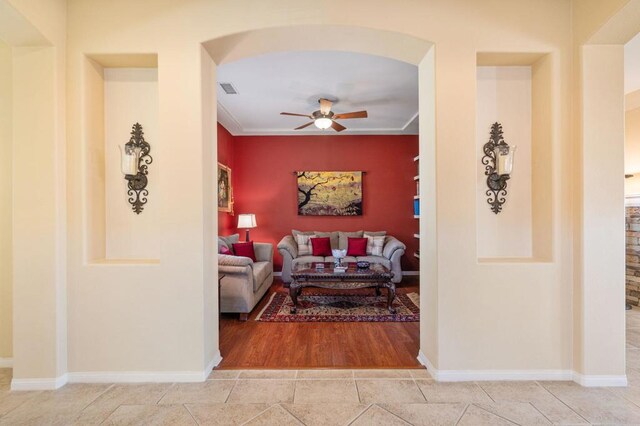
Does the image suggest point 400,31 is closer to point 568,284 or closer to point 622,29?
point 622,29

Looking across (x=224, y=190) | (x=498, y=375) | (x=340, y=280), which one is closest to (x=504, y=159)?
(x=498, y=375)

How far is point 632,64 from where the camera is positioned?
12.0ft

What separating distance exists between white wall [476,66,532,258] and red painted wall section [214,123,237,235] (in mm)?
4302

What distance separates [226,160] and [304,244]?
7.09 feet

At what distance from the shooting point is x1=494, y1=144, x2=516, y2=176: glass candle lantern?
2562 millimetres

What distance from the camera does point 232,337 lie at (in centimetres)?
334

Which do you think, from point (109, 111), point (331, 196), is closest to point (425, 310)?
point (109, 111)

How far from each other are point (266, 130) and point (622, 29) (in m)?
5.33

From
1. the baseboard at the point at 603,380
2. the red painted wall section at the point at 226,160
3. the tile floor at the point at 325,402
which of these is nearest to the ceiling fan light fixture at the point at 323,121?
the red painted wall section at the point at 226,160

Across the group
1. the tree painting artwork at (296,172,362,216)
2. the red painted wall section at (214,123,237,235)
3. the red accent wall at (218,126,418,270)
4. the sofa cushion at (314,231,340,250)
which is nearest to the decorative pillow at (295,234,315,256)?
the sofa cushion at (314,231,340,250)

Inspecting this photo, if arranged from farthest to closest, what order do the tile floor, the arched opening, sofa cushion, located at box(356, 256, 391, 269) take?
sofa cushion, located at box(356, 256, 391, 269) → the arched opening → the tile floor

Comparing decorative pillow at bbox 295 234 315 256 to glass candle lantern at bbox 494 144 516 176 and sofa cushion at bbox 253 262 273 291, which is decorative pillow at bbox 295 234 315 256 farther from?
glass candle lantern at bbox 494 144 516 176

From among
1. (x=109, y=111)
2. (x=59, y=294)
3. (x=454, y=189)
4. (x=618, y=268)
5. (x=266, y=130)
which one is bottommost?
(x=59, y=294)

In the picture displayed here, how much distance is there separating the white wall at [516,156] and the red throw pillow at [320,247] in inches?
139
